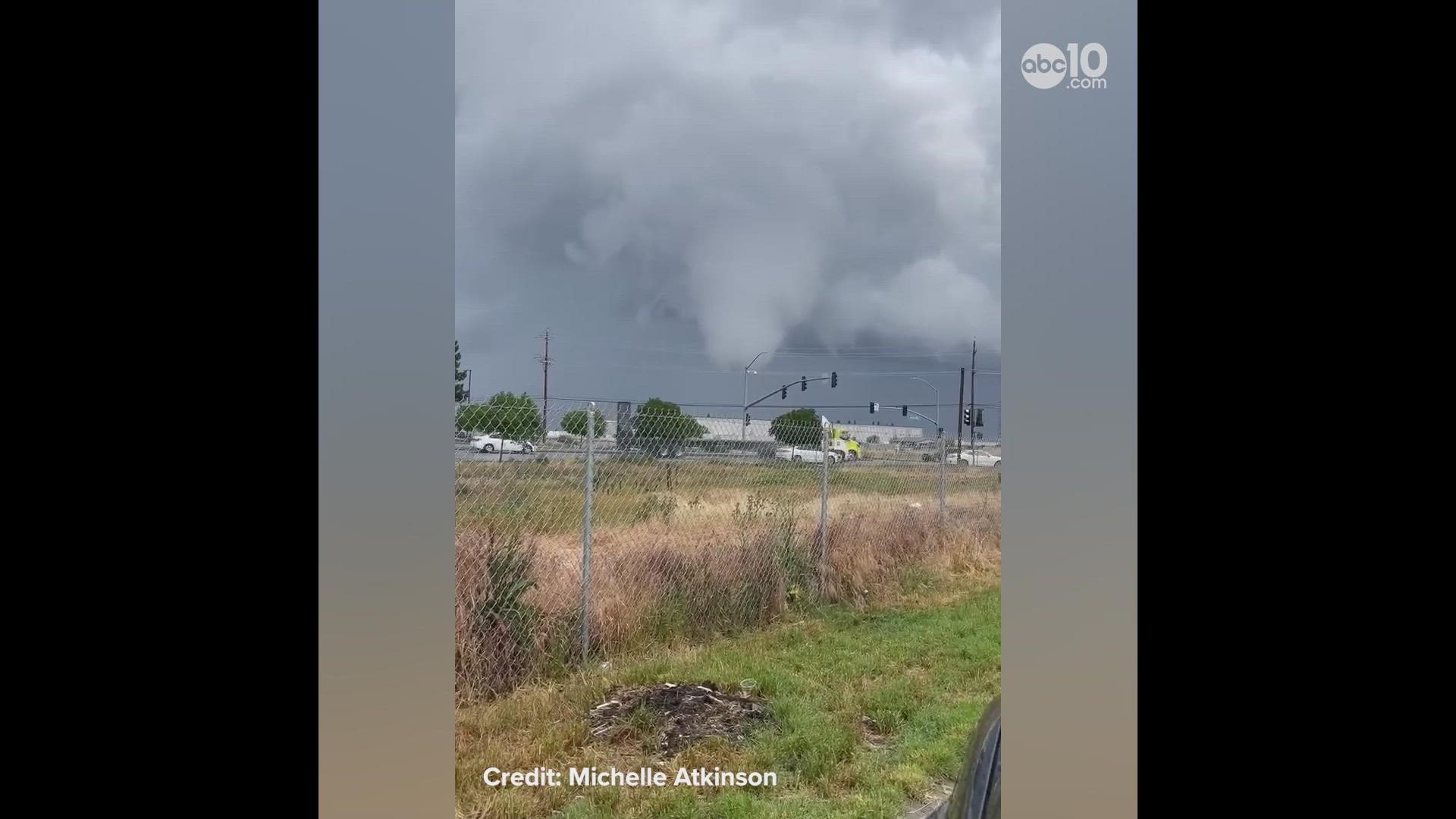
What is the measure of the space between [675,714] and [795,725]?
490mm

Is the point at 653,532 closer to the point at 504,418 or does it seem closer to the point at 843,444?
the point at 504,418

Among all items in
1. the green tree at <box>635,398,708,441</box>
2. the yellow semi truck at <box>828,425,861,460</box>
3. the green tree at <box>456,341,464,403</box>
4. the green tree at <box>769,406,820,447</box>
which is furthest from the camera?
the yellow semi truck at <box>828,425,861,460</box>

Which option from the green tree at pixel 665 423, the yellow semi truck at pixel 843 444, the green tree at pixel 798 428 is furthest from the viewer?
the yellow semi truck at pixel 843 444

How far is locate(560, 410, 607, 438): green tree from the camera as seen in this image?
3795 mm

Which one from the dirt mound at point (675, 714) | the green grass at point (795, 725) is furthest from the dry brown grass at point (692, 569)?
the dirt mound at point (675, 714)

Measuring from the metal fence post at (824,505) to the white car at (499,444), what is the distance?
212cm

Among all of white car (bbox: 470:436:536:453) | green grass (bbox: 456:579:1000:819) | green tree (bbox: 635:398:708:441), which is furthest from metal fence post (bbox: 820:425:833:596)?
white car (bbox: 470:436:536:453)

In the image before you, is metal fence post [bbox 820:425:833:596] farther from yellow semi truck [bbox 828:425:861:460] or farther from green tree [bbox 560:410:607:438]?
green tree [bbox 560:410:607:438]

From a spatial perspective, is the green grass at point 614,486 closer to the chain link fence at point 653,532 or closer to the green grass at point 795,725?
the chain link fence at point 653,532

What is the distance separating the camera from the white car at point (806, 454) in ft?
16.4
